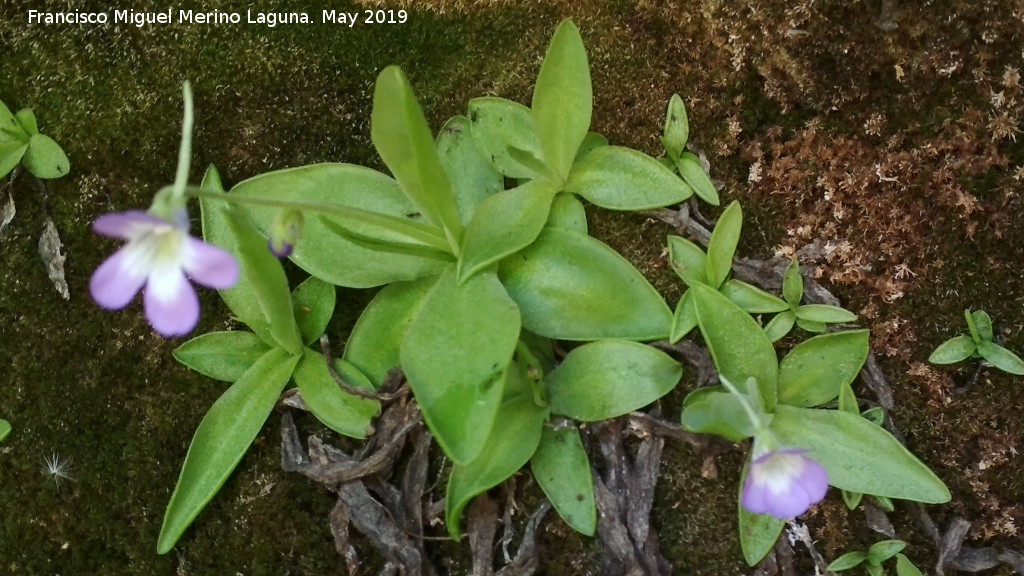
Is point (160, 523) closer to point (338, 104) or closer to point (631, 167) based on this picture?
point (338, 104)

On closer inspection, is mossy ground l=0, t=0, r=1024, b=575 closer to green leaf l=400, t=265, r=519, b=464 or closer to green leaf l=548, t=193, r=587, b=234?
green leaf l=548, t=193, r=587, b=234

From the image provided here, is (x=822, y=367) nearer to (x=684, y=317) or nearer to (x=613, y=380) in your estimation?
(x=684, y=317)

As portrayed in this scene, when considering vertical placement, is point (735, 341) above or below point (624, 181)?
below

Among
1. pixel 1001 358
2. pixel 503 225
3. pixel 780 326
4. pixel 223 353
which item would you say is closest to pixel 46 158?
pixel 223 353

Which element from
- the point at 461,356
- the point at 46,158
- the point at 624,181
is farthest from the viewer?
the point at 46,158

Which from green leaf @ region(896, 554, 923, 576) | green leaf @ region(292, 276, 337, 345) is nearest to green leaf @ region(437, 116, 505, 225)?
green leaf @ region(292, 276, 337, 345)

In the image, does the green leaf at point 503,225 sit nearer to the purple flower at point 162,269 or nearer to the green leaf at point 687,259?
the green leaf at point 687,259
